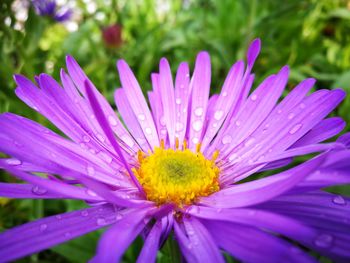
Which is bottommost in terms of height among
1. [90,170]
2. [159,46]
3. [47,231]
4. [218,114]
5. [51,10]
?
[47,231]

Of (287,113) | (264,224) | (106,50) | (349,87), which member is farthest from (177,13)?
(264,224)

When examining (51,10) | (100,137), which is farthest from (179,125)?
(51,10)

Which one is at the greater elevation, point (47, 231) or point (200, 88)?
point (200, 88)

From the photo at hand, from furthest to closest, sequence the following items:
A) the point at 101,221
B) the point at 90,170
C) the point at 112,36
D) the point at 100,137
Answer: the point at 112,36 → the point at 100,137 → the point at 90,170 → the point at 101,221

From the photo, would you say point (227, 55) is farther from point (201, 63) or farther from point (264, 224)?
point (264, 224)

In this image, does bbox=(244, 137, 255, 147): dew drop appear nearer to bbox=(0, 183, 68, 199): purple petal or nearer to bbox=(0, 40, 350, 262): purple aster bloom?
bbox=(0, 40, 350, 262): purple aster bloom

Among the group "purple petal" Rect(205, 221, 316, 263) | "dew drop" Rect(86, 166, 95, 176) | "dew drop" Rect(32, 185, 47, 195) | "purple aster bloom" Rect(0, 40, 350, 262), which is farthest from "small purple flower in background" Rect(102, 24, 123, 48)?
"purple petal" Rect(205, 221, 316, 263)

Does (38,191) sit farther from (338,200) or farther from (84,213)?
(338,200)
